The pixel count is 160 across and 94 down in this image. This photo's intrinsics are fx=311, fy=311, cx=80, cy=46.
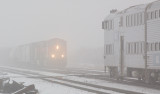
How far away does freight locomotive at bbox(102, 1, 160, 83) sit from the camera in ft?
56.2

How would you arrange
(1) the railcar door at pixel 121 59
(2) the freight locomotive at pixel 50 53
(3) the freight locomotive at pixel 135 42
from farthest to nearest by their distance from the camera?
1. (2) the freight locomotive at pixel 50 53
2. (1) the railcar door at pixel 121 59
3. (3) the freight locomotive at pixel 135 42

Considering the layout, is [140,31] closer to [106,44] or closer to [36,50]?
[106,44]

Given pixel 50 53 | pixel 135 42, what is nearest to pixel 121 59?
pixel 135 42

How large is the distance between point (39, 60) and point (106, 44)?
2999cm

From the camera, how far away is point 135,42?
18891 mm

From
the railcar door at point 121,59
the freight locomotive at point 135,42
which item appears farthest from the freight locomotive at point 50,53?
the railcar door at point 121,59

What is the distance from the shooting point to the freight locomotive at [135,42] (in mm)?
17125

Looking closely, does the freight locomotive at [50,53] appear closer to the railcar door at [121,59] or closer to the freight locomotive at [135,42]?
the freight locomotive at [135,42]

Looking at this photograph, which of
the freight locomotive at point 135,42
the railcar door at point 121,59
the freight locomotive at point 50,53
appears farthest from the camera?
the freight locomotive at point 50,53

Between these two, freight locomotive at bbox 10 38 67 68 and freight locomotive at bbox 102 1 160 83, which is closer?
freight locomotive at bbox 102 1 160 83

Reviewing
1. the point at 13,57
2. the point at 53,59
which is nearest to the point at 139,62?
the point at 53,59

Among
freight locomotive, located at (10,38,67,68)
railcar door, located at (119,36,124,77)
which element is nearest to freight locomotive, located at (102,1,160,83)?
railcar door, located at (119,36,124,77)

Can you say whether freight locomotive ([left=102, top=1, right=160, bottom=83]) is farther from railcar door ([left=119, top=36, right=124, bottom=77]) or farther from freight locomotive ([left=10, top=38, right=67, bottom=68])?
freight locomotive ([left=10, top=38, right=67, bottom=68])

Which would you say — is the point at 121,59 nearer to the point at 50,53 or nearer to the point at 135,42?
the point at 135,42
